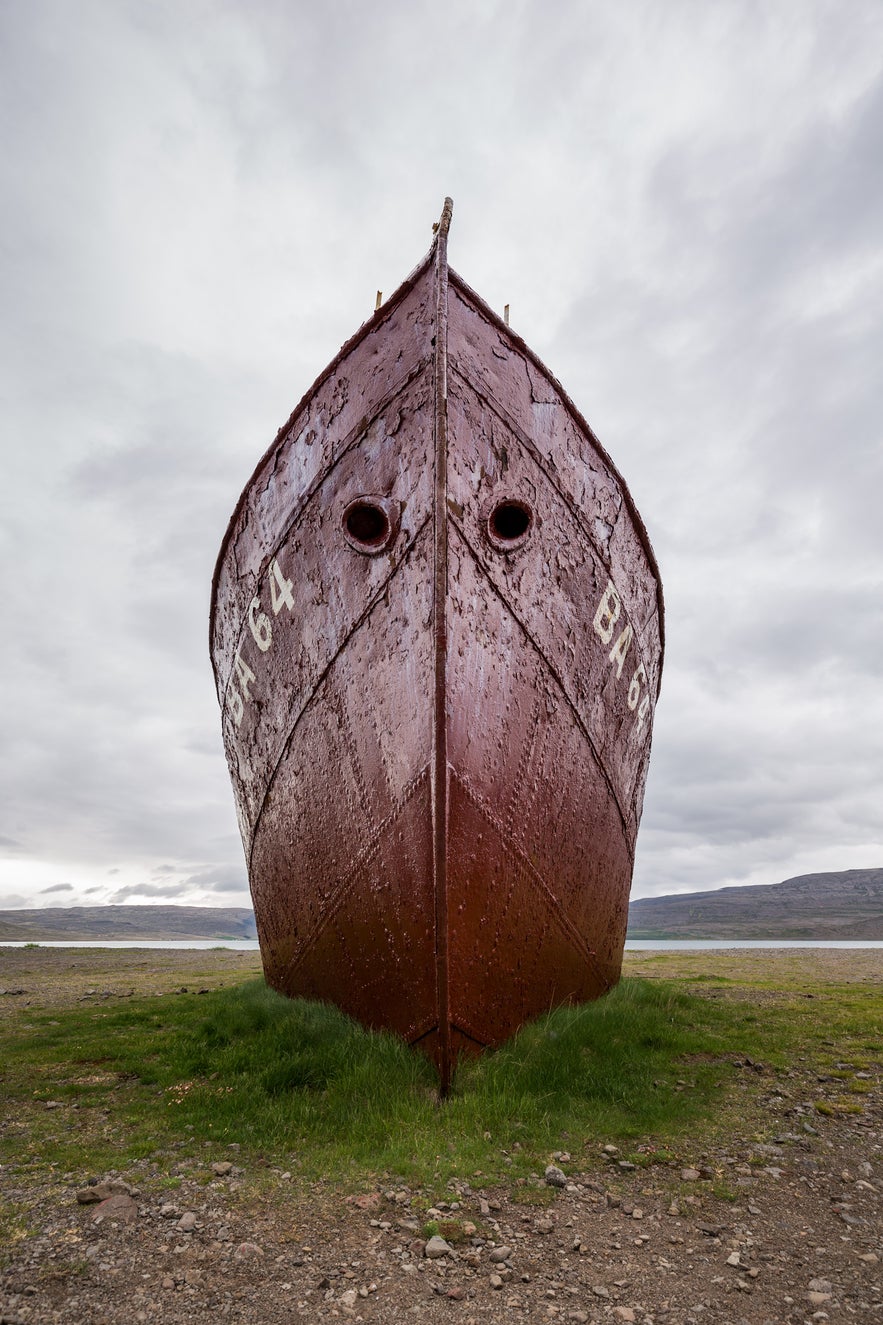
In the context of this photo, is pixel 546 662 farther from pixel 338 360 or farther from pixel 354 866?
pixel 338 360

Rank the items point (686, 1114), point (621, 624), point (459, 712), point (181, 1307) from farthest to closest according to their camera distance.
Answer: point (621, 624) → point (459, 712) → point (686, 1114) → point (181, 1307)

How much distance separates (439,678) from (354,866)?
129cm

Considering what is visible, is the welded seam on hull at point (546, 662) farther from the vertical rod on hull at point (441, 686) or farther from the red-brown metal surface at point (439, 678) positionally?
the vertical rod on hull at point (441, 686)

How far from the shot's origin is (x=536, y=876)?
4.32m

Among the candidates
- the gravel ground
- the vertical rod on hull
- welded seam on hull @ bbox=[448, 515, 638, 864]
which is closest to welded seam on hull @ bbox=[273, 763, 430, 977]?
the vertical rod on hull

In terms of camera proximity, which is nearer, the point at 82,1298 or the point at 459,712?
the point at 82,1298

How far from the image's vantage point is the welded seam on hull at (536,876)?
399 centimetres

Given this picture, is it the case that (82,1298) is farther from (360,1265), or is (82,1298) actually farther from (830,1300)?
(830,1300)

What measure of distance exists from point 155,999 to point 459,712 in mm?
5513

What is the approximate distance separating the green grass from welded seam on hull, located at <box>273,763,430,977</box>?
0.40m

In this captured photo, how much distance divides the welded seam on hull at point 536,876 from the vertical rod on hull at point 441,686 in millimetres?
190

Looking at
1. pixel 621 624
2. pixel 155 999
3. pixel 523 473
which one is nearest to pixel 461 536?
pixel 523 473

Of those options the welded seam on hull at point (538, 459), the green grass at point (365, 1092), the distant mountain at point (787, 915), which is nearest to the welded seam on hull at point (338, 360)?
the welded seam on hull at point (538, 459)

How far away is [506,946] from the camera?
404 cm
